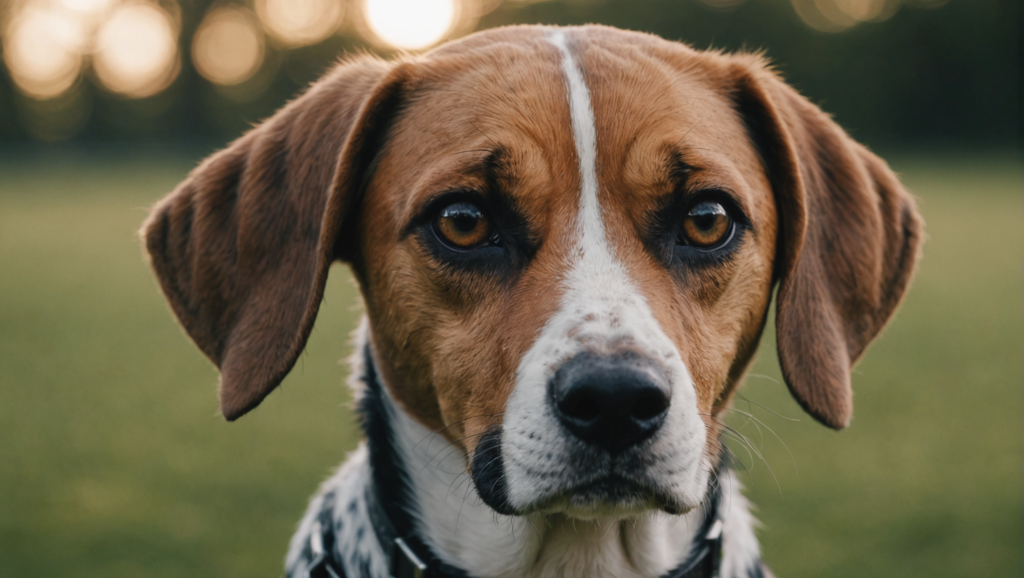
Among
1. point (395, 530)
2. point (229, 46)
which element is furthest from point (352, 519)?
point (229, 46)

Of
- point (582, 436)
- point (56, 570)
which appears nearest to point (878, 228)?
point (582, 436)

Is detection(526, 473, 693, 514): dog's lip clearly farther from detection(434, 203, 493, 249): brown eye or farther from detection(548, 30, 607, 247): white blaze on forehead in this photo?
detection(434, 203, 493, 249): brown eye

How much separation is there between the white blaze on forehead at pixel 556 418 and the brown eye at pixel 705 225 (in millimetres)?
376

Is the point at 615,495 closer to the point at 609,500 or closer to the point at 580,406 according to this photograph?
the point at 609,500

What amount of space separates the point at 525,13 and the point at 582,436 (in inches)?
1768

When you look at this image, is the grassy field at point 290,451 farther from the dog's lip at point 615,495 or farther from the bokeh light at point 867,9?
the bokeh light at point 867,9

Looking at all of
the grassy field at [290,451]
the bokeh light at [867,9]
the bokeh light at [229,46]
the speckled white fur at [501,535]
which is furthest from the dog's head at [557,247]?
the bokeh light at [229,46]

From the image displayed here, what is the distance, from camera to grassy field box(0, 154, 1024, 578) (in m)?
6.21

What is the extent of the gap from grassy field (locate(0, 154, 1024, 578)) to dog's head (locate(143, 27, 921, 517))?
0.59m

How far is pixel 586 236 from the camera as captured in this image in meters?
2.96

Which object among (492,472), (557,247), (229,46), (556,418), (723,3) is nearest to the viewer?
(556,418)

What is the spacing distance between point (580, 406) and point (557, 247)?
0.65 m

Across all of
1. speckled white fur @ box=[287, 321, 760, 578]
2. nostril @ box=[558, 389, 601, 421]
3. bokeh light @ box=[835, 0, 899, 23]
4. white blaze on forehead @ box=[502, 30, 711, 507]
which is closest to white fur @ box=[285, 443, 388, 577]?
speckled white fur @ box=[287, 321, 760, 578]

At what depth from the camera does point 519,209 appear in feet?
9.86
